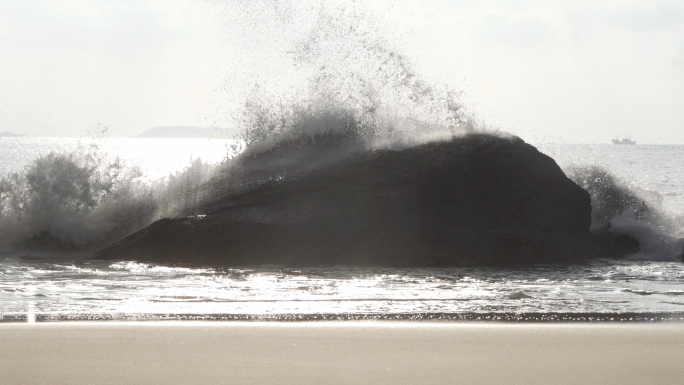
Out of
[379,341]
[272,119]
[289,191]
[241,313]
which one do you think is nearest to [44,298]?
[241,313]

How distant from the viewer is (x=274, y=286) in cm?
880

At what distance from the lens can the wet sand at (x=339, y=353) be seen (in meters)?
4.67

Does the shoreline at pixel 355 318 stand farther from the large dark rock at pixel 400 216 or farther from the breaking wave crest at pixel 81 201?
the breaking wave crest at pixel 81 201

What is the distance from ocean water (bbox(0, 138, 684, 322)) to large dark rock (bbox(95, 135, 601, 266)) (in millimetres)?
541

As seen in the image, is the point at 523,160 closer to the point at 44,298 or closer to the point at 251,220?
the point at 251,220

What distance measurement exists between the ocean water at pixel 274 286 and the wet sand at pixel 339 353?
2.14 feet

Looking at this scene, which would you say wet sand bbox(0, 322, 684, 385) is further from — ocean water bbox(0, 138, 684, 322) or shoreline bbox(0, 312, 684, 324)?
ocean water bbox(0, 138, 684, 322)

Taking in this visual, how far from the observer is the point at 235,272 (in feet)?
33.0

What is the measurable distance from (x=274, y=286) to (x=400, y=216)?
3.36 m

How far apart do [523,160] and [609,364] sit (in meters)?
7.76

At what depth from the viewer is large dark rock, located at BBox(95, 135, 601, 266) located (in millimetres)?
11156

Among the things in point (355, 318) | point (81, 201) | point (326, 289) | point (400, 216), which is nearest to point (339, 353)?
point (355, 318)

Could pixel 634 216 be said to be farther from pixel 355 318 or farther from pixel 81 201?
pixel 81 201

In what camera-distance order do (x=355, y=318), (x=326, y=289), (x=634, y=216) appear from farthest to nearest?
(x=634, y=216)
(x=326, y=289)
(x=355, y=318)
